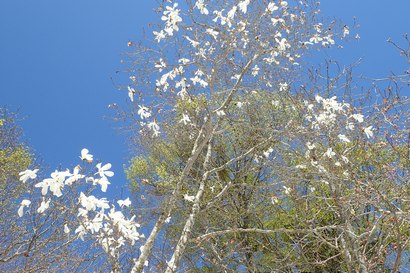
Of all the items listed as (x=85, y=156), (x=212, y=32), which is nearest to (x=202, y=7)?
(x=212, y=32)

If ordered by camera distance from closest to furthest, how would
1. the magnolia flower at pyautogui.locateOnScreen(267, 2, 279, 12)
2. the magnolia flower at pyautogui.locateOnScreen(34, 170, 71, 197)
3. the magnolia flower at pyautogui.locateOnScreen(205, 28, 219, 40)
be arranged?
the magnolia flower at pyautogui.locateOnScreen(34, 170, 71, 197), the magnolia flower at pyautogui.locateOnScreen(267, 2, 279, 12), the magnolia flower at pyautogui.locateOnScreen(205, 28, 219, 40)

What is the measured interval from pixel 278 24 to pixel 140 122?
3.31 meters

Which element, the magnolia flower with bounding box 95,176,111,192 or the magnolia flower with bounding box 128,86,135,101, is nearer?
the magnolia flower with bounding box 95,176,111,192

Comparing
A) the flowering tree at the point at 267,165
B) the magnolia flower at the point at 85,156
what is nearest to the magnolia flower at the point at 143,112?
the flowering tree at the point at 267,165

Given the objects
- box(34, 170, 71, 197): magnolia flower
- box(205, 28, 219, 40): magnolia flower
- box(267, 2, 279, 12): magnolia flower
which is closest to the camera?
box(34, 170, 71, 197): magnolia flower

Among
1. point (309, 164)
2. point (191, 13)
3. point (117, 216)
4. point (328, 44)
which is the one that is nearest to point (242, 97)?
point (328, 44)

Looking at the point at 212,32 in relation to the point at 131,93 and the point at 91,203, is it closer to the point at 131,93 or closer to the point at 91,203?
the point at 131,93

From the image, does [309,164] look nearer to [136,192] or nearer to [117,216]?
[117,216]

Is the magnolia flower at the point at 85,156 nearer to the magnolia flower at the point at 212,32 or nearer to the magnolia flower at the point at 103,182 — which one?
the magnolia flower at the point at 103,182

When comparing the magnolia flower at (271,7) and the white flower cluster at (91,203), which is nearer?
the white flower cluster at (91,203)

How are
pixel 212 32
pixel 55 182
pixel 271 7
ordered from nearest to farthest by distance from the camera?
pixel 55 182, pixel 271 7, pixel 212 32

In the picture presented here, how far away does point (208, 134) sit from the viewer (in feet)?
23.1

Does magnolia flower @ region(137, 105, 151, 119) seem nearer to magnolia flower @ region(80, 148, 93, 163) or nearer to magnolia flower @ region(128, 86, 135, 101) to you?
magnolia flower @ region(128, 86, 135, 101)

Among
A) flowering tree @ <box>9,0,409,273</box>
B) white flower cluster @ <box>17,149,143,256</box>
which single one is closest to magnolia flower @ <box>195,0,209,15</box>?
flowering tree @ <box>9,0,409,273</box>
